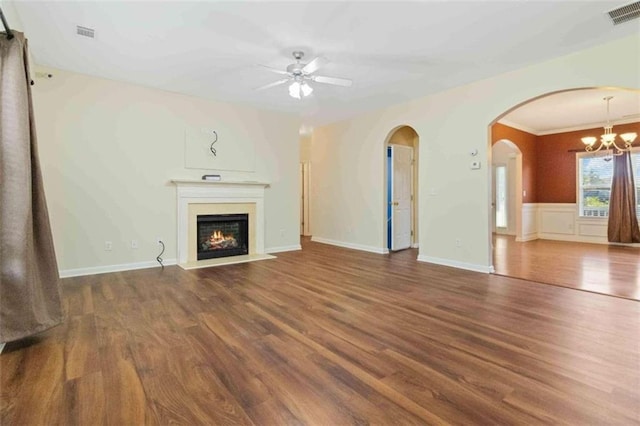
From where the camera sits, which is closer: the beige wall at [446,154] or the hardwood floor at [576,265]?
the beige wall at [446,154]

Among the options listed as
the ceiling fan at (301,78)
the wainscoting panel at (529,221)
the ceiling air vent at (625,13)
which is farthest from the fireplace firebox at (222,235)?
the wainscoting panel at (529,221)

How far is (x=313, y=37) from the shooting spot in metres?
3.33

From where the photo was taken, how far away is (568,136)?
25.7 ft

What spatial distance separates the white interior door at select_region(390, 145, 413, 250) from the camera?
641 centimetres

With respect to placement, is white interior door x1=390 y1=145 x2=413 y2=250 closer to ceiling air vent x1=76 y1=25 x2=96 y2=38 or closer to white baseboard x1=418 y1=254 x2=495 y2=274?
white baseboard x1=418 y1=254 x2=495 y2=274

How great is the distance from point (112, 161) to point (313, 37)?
3422mm

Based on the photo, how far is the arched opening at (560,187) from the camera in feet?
17.4

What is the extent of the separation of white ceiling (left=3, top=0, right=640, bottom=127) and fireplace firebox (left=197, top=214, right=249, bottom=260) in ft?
7.29

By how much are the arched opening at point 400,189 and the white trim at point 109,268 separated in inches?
159

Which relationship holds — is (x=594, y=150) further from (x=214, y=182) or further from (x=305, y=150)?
(x=214, y=182)

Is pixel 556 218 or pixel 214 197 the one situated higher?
pixel 214 197

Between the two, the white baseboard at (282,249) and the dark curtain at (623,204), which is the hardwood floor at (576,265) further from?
the white baseboard at (282,249)

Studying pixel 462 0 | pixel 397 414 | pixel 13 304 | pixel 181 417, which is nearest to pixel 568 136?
pixel 462 0

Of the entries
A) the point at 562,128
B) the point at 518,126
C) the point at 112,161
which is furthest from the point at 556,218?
the point at 112,161
